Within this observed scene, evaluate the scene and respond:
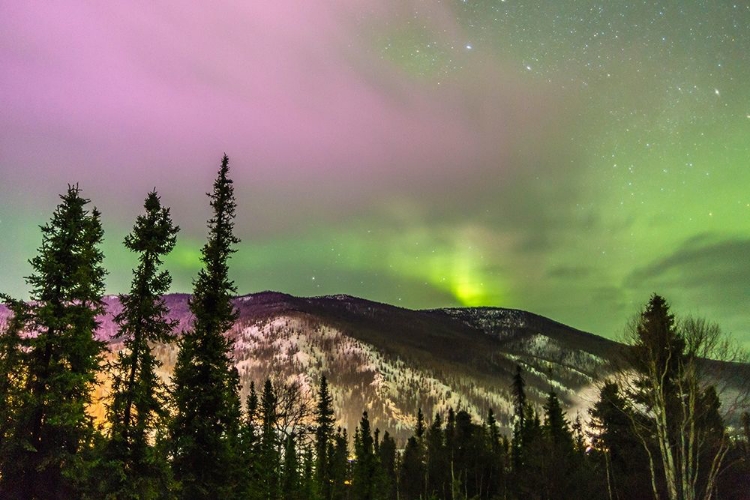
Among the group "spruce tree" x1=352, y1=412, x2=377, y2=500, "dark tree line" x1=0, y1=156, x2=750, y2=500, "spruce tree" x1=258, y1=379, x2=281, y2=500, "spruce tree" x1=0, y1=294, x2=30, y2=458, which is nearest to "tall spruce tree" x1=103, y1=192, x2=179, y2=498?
"dark tree line" x1=0, y1=156, x2=750, y2=500

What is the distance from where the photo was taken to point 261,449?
42156 mm

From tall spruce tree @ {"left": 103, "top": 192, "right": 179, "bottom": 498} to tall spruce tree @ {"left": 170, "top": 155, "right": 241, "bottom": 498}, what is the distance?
1348mm

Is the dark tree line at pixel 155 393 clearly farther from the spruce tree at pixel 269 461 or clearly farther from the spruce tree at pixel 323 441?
the spruce tree at pixel 323 441

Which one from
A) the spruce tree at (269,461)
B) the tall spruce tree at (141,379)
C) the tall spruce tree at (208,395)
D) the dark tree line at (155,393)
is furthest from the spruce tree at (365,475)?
the tall spruce tree at (141,379)

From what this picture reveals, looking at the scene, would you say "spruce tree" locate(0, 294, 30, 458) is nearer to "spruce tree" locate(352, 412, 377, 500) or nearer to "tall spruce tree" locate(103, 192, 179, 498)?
"tall spruce tree" locate(103, 192, 179, 498)

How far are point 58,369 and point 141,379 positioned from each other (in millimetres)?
3393

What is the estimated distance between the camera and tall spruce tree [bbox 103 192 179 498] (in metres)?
19.6

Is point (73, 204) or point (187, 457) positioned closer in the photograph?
point (73, 204)

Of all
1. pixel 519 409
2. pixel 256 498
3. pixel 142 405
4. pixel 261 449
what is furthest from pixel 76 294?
pixel 519 409

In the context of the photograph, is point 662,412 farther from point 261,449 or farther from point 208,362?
point 261,449

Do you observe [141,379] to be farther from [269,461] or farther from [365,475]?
Answer: [365,475]

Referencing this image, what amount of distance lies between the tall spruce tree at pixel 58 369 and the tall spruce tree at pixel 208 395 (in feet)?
14.4

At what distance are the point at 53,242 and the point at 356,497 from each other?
52.3 m

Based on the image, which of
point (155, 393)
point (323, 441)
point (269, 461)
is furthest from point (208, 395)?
point (323, 441)
